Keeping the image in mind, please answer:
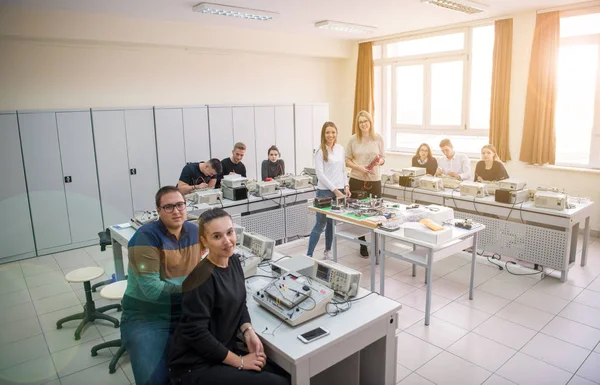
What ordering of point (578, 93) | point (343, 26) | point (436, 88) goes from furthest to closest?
point (436, 88)
point (343, 26)
point (578, 93)

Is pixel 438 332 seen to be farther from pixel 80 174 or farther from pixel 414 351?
pixel 80 174

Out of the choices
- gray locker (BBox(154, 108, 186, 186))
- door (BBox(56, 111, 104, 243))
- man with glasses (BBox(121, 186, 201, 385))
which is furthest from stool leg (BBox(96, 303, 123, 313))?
gray locker (BBox(154, 108, 186, 186))

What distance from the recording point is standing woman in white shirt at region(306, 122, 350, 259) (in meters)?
4.64

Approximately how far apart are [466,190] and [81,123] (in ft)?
16.1

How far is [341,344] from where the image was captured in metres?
2.15

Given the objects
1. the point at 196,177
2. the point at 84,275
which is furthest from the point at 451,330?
the point at 196,177

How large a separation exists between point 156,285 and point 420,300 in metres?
2.57

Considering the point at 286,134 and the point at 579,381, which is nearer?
the point at 579,381

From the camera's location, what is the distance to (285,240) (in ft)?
18.5

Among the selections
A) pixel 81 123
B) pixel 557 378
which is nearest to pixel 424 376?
pixel 557 378

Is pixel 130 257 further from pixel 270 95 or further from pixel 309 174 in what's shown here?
pixel 270 95

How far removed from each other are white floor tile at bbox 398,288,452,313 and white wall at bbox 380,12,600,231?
3179 mm

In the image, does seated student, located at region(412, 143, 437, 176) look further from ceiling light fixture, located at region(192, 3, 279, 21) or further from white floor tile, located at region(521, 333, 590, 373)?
white floor tile, located at region(521, 333, 590, 373)

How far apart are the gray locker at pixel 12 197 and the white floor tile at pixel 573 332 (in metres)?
5.76
